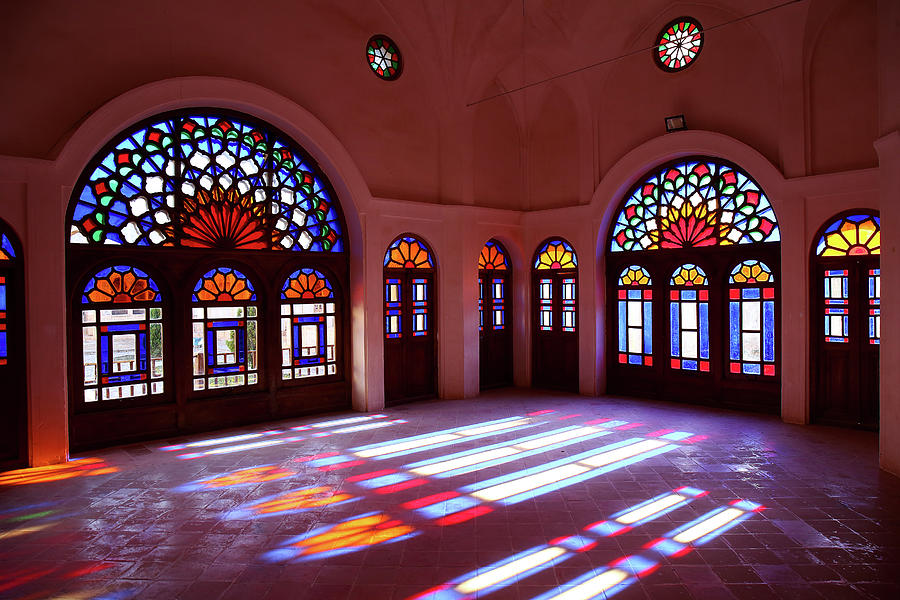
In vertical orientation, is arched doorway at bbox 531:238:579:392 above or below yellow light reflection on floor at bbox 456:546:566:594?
above

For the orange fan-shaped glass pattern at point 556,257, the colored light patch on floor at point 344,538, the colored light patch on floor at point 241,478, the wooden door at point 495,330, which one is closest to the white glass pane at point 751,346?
the orange fan-shaped glass pattern at point 556,257

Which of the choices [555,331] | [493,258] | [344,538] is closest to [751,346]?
[555,331]

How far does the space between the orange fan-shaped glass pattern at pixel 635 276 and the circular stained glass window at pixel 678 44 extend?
10.6ft

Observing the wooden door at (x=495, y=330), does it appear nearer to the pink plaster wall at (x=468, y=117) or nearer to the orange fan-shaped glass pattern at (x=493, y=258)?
the orange fan-shaped glass pattern at (x=493, y=258)

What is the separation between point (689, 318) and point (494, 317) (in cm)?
346

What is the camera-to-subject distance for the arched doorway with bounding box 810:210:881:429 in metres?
7.85

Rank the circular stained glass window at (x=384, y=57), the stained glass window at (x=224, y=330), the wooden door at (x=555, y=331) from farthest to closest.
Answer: the wooden door at (x=555, y=331) < the circular stained glass window at (x=384, y=57) < the stained glass window at (x=224, y=330)

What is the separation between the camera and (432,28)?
31.8ft

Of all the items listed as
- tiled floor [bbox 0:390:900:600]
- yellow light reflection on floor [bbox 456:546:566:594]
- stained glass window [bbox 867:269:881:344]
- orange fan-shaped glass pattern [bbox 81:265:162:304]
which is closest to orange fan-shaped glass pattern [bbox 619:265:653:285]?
tiled floor [bbox 0:390:900:600]

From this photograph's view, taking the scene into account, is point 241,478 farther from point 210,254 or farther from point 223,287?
point 210,254

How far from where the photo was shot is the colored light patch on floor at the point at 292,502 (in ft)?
17.4

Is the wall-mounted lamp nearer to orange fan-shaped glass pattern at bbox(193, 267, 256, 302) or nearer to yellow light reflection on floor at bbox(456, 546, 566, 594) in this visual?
orange fan-shaped glass pattern at bbox(193, 267, 256, 302)

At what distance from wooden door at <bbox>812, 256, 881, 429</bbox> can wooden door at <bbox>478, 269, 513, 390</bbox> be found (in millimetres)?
5126

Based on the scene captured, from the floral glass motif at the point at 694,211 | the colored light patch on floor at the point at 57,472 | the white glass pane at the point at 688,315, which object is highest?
the floral glass motif at the point at 694,211
